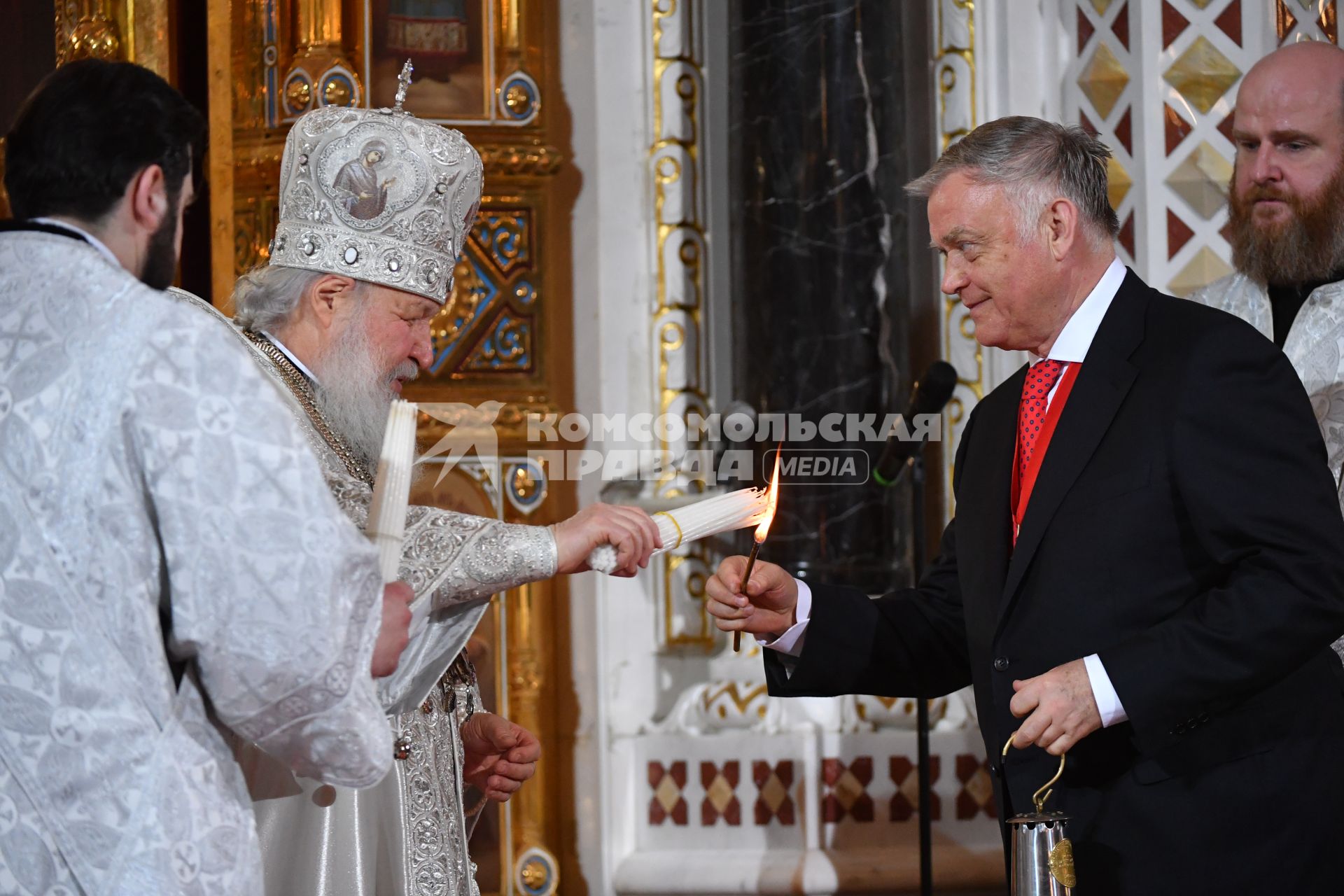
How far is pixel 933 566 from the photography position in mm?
2861

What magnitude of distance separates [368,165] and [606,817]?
8.14 feet

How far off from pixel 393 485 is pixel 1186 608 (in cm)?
121

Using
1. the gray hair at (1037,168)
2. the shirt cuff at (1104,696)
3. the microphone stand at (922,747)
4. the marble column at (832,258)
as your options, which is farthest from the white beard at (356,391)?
the marble column at (832,258)

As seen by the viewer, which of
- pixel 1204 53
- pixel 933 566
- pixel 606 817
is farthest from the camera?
pixel 606 817

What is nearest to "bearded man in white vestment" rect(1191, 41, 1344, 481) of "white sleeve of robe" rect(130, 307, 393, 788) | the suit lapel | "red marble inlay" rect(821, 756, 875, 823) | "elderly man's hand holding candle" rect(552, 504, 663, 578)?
the suit lapel

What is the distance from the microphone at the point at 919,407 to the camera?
3.82 metres

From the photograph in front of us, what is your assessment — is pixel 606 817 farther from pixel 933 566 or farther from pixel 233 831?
pixel 233 831

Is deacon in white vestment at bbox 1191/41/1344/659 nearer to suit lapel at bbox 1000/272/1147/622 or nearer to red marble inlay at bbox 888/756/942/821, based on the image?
suit lapel at bbox 1000/272/1147/622

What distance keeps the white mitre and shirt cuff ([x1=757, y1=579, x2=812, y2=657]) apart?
851 mm

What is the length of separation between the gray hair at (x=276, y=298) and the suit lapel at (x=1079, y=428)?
1.21 m

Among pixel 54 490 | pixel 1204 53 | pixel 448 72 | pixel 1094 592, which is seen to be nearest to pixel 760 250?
pixel 448 72

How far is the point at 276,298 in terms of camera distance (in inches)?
103

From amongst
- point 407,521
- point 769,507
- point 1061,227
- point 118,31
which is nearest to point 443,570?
point 407,521

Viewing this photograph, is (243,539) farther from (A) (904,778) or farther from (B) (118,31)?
(B) (118,31)
